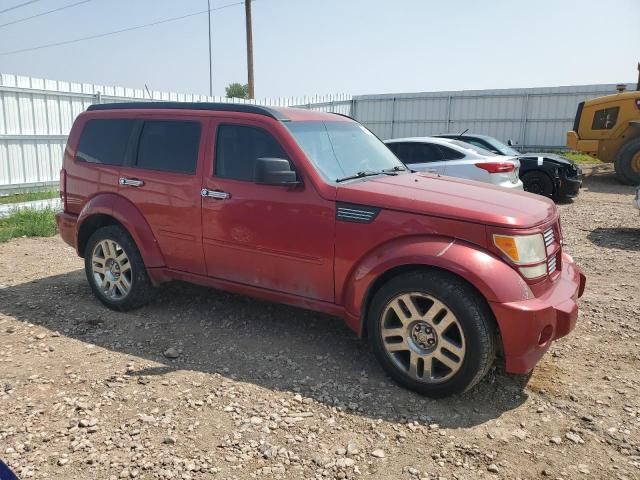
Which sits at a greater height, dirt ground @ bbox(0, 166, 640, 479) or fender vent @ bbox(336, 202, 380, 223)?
fender vent @ bbox(336, 202, 380, 223)

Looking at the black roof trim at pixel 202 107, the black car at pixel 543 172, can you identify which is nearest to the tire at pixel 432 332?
the black roof trim at pixel 202 107

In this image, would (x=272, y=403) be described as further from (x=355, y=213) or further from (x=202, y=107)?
(x=202, y=107)

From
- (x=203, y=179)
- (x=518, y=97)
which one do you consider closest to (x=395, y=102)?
(x=518, y=97)


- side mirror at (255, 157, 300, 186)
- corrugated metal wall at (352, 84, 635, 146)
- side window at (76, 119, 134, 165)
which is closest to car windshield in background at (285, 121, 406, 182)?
side mirror at (255, 157, 300, 186)

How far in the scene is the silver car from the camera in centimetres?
870

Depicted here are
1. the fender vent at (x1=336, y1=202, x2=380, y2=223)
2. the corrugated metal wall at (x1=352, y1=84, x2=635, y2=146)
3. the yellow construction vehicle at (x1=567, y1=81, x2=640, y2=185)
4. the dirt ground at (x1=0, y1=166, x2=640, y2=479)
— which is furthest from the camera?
the corrugated metal wall at (x1=352, y1=84, x2=635, y2=146)

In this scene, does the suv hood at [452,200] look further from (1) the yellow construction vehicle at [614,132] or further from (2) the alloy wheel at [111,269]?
(1) the yellow construction vehicle at [614,132]

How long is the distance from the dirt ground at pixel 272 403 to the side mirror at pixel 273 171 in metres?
1.37

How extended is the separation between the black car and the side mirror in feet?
26.5

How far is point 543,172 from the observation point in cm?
1123

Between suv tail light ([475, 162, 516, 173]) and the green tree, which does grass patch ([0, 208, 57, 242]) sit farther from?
the green tree

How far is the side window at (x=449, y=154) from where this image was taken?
29.4 ft

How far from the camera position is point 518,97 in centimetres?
2273

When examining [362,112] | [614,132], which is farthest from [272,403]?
[362,112]
